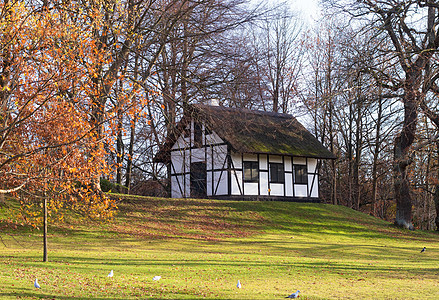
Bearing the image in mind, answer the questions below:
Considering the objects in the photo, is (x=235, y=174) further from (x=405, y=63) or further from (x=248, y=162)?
(x=405, y=63)

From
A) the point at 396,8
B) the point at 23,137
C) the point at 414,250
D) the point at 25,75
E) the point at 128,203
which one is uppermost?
the point at 396,8

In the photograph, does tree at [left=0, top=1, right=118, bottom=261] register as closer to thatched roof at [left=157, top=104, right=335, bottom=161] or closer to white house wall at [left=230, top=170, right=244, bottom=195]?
thatched roof at [left=157, top=104, right=335, bottom=161]

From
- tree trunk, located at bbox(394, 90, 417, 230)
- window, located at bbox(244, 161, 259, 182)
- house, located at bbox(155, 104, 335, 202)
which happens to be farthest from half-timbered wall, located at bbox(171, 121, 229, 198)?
tree trunk, located at bbox(394, 90, 417, 230)

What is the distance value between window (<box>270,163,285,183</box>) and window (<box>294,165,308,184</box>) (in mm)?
1202

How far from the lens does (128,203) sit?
2434cm

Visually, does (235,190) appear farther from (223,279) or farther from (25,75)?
(25,75)

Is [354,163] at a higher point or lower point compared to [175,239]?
higher

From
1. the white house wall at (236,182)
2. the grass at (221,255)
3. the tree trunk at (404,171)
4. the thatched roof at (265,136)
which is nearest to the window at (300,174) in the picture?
the thatched roof at (265,136)

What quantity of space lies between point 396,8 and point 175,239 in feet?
42.1

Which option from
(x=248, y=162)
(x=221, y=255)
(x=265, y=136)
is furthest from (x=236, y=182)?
(x=221, y=255)

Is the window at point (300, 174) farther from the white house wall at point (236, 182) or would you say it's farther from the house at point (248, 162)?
the white house wall at point (236, 182)

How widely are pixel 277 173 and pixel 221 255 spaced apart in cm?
1703

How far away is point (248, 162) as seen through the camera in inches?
1265

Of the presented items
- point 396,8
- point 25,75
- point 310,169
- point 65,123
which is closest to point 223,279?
point 65,123
